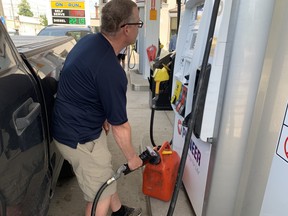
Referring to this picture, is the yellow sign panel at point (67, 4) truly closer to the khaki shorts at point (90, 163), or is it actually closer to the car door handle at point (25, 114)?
the khaki shorts at point (90, 163)

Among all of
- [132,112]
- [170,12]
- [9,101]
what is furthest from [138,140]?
[170,12]

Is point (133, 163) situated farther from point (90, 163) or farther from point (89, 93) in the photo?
point (89, 93)

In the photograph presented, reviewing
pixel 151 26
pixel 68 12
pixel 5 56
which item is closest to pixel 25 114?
→ pixel 5 56

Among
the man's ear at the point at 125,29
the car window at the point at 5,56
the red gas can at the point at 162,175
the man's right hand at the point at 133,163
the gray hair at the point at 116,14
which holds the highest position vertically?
the gray hair at the point at 116,14

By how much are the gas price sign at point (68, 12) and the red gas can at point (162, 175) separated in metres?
21.2

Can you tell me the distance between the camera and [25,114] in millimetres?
1265

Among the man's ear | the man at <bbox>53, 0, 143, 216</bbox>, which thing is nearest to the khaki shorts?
the man at <bbox>53, 0, 143, 216</bbox>

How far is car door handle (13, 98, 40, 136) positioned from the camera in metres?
1.16

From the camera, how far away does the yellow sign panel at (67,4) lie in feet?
69.3

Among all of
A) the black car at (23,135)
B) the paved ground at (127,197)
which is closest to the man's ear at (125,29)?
the black car at (23,135)

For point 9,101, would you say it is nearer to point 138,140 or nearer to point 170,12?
point 138,140

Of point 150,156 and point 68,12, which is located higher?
point 68,12

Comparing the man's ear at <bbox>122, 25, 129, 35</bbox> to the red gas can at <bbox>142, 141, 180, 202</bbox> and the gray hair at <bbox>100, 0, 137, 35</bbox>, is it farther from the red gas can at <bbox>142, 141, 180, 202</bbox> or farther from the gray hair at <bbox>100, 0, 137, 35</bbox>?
the red gas can at <bbox>142, 141, 180, 202</bbox>

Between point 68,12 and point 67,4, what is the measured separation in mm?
757
